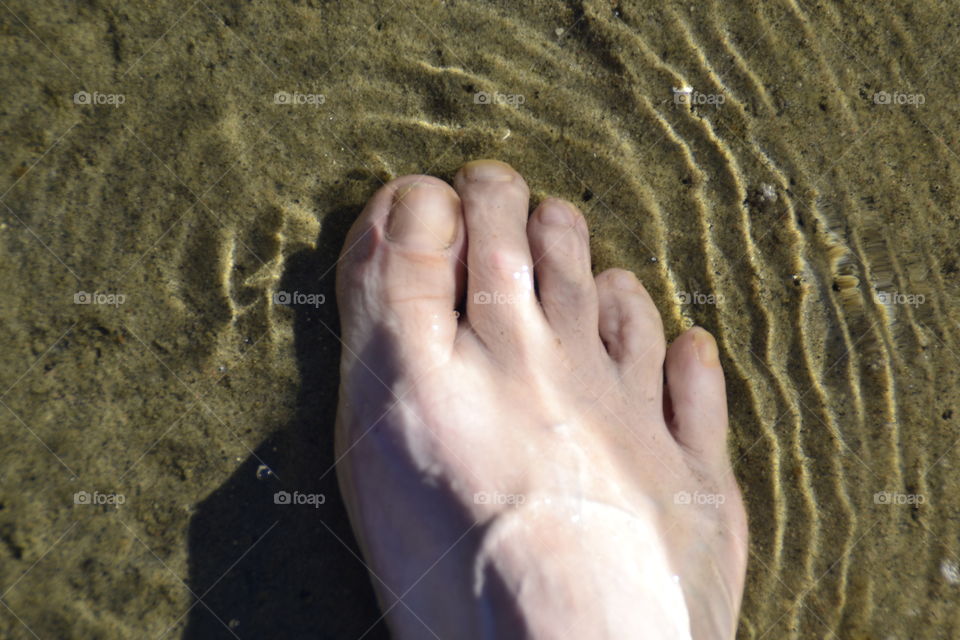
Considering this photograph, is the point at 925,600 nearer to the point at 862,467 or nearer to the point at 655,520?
Answer: the point at 862,467

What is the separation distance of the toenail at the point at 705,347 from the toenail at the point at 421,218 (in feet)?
3.07

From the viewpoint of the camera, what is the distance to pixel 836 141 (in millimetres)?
2262

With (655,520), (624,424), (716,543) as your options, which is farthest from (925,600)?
(624,424)

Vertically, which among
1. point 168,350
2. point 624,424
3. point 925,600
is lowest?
point 925,600

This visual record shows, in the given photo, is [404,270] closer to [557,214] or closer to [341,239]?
[341,239]

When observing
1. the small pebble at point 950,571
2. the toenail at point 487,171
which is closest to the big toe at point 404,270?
the toenail at point 487,171

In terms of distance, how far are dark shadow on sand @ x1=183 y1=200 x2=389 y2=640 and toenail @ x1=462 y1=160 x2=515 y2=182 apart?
0.45m

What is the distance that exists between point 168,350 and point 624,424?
62.4 inches

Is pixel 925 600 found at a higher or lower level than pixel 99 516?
lower

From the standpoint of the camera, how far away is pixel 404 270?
6.95 feet

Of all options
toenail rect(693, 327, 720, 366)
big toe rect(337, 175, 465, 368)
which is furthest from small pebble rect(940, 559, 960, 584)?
big toe rect(337, 175, 465, 368)

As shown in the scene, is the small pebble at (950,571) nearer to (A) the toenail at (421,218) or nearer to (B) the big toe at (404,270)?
(B) the big toe at (404,270)

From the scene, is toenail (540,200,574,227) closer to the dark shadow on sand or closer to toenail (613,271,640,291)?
toenail (613,271,640,291)

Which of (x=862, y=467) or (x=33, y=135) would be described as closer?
(x=33, y=135)
